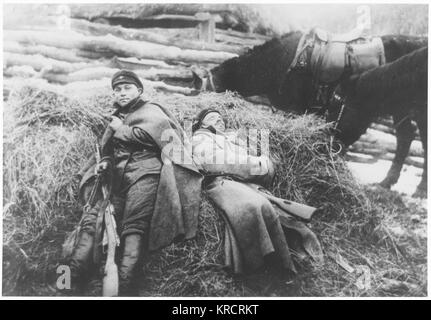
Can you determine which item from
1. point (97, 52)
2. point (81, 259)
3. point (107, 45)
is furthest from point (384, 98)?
point (81, 259)

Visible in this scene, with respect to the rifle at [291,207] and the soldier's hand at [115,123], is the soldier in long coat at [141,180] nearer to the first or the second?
the soldier's hand at [115,123]

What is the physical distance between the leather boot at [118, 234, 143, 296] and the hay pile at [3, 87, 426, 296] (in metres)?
0.11

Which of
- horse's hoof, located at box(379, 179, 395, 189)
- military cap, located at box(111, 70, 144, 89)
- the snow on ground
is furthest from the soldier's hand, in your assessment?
horse's hoof, located at box(379, 179, 395, 189)

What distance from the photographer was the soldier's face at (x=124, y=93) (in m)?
3.81

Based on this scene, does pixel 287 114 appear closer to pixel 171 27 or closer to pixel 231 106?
pixel 231 106

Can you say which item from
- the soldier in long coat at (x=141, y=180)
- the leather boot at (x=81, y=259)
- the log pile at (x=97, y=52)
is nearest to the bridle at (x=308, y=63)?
the log pile at (x=97, y=52)

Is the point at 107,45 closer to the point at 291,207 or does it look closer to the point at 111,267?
the point at 111,267

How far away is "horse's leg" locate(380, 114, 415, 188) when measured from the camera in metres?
4.76

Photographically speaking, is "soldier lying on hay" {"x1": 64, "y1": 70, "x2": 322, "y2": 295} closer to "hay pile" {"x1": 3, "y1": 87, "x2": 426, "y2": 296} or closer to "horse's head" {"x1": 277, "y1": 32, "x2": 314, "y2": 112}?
"hay pile" {"x1": 3, "y1": 87, "x2": 426, "y2": 296}

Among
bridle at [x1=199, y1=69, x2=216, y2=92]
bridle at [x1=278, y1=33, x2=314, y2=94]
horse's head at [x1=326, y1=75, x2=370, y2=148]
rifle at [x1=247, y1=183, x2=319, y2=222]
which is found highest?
bridle at [x1=278, y1=33, x2=314, y2=94]

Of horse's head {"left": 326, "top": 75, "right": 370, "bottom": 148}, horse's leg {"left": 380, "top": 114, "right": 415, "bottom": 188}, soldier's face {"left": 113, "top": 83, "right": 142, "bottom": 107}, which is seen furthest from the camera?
horse's leg {"left": 380, "top": 114, "right": 415, "bottom": 188}

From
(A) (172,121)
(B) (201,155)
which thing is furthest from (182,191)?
(A) (172,121)

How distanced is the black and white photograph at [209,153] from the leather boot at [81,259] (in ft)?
0.05
